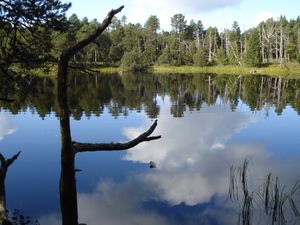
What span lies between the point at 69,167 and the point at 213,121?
28108mm

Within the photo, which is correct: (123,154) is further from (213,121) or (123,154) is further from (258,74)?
(258,74)

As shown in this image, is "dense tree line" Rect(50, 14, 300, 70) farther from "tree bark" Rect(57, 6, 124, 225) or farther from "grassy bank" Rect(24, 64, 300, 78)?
"tree bark" Rect(57, 6, 124, 225)

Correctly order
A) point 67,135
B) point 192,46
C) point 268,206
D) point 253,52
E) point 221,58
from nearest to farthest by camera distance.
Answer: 1. point 67,135
2. point 268,206
3. point 253,52
4. point 221,58
5. point 192,46

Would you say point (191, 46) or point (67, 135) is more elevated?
point (191, 46)

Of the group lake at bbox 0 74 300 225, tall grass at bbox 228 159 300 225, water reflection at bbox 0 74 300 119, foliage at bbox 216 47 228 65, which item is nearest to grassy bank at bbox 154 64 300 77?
foliage at bbox 216 47 228 65

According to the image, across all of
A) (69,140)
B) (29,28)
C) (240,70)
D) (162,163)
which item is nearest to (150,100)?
(162,163)

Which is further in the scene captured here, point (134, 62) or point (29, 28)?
point (134, 62)

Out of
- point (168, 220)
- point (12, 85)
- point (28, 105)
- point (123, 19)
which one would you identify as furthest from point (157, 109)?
point (123, 19)

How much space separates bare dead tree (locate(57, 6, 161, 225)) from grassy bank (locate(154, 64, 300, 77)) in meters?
86.7

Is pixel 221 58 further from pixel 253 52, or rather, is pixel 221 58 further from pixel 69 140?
pixel 69 140

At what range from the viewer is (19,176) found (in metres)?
19.9

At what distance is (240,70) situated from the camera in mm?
102188

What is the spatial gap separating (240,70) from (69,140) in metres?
97.2

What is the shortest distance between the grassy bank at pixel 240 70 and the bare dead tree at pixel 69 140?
284 ft
